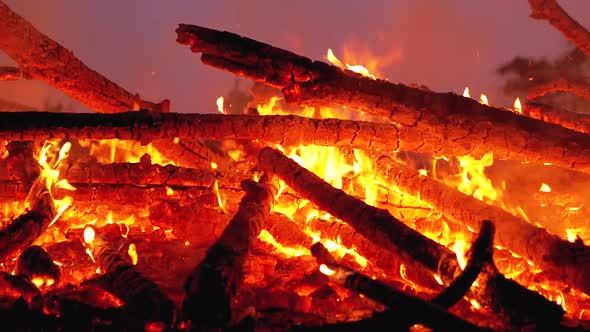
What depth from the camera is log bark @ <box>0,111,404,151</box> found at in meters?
3.76

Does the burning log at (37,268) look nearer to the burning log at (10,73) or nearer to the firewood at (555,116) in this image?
the burning log at (10,73)

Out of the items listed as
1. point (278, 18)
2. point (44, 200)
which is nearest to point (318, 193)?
point (44, 200)

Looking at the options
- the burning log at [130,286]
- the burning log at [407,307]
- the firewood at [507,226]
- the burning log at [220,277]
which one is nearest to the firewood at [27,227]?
the burning log at [130,286]

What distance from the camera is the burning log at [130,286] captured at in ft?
7.50

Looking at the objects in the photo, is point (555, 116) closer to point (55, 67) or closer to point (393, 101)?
point (393, 101)

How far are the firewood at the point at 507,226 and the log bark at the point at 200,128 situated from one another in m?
0.38

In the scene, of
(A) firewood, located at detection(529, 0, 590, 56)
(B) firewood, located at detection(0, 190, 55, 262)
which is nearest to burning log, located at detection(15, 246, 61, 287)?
(B) firewood, located at detection(0, 190, 55, 262)

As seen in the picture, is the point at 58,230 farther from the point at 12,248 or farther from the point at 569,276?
the point at 569,276

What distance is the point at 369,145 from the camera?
458 centimetres

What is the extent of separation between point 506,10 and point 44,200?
11255 millimetres

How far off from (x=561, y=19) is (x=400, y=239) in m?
4.41

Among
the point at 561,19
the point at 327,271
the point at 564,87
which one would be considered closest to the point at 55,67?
the point at 327,271

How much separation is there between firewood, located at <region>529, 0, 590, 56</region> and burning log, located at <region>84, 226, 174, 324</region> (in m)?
5.56

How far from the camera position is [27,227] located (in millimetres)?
3348
